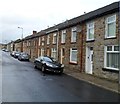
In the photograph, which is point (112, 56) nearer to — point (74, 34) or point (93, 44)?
point (93, 44)

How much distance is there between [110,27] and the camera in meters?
19.1

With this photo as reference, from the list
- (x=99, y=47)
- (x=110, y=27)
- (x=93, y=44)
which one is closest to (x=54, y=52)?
(x=93, y=44)

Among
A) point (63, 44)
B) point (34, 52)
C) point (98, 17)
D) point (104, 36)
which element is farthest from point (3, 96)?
point (34, 52)

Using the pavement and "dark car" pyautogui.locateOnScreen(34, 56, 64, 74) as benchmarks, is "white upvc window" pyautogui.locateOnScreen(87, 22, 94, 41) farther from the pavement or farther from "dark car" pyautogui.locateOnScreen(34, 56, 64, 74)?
the pavement

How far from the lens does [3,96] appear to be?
34.6 ft

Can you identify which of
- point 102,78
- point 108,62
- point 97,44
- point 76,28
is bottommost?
point 102,78

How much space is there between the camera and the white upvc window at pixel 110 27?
60.4ft

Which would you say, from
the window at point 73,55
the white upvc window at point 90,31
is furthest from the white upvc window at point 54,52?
the white upvc window at point 90,31

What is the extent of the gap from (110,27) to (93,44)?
2.78 meters

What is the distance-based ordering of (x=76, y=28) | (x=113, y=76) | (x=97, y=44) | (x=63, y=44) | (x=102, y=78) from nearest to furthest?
1. (x=113, y=76)
2. (x=102, y=78)
3. (x=97, y=44)
4. (x=76, y=28)
5. (x=63, y=44)

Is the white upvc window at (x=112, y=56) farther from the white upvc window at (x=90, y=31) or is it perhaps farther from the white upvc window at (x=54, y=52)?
the white upvc window at (x=54, y=52)

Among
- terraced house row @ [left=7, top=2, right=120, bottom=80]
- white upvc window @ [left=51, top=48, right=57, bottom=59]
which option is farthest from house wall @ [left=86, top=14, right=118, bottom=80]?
white upvc window @ [left=51, top=48, right=57, bottom=59]

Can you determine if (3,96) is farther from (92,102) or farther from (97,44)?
(97,44)

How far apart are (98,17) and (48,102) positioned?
12530 millimetres
